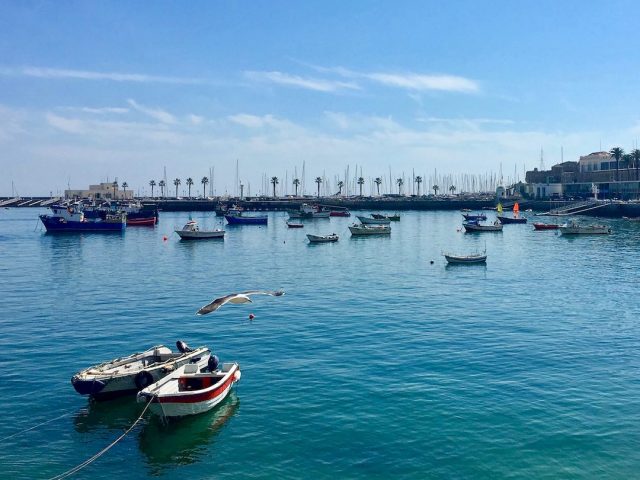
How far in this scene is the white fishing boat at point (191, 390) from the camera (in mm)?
29470

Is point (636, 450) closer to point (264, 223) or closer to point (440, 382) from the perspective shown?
point (440, 382)

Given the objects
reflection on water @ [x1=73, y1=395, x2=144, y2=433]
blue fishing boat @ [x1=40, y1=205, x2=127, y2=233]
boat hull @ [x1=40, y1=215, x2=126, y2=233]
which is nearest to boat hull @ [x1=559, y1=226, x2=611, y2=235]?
blue fishing boat @ [x1=40, y1=205, x2=127, y2=233]

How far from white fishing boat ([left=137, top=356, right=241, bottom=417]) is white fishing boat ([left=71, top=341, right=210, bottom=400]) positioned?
1.38 metres

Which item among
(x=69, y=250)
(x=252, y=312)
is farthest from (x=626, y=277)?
(x=69, y=250)

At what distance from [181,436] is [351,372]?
11425 mm

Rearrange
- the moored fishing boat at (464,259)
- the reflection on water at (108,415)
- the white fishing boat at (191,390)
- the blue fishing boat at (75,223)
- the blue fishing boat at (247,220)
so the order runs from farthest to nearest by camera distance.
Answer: the blue fishing boat at (247,220) → the blue fishing boat at (75,223) → the moored fishing boat at (464,259) → the reflection on water at (108,415) → the white fishing boat at (191,390)

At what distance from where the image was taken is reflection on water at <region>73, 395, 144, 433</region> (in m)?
29.8

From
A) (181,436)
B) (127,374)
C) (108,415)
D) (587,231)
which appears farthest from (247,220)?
(181,436)

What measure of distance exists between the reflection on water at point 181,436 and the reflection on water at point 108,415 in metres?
1.42

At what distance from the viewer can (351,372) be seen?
36.6m

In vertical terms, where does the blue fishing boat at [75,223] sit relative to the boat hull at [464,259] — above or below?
above

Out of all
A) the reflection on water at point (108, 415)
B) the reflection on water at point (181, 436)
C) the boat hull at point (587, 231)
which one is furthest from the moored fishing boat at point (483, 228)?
the reflection on water at point (108, 415)

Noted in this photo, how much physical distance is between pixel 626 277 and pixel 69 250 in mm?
88444

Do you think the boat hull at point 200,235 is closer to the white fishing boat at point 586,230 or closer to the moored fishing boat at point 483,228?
the moored fishing boat at point 483,228
